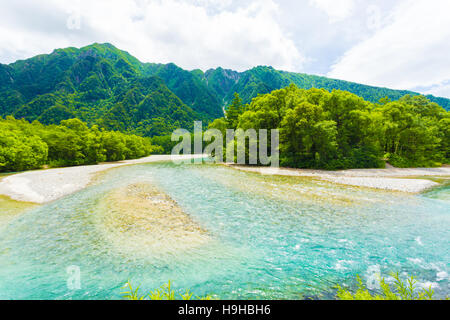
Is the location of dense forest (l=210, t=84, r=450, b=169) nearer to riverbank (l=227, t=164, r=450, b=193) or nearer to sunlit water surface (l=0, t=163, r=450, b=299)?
riverbank (l=227, t=164, r=450, b=193)

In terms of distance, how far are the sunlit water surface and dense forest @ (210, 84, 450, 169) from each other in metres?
19.0

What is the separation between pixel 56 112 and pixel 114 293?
185 meters

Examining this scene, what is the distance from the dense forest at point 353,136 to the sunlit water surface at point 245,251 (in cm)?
1903

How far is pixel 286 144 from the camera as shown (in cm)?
3891

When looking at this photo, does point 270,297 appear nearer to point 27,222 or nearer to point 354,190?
point 27,222

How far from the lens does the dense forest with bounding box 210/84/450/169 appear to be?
34.6 meters

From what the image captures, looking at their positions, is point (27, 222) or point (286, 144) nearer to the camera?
point (27, 222)

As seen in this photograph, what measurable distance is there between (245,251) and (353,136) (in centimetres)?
3832

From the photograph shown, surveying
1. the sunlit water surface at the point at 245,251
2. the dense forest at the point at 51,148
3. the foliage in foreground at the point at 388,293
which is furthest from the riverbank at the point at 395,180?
the dense forest at the point at 51,148

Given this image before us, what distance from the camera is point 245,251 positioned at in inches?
384

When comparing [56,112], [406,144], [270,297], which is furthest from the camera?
[56,112]

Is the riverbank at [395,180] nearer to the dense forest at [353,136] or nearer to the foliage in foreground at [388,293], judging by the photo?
the dense forest at [353,136]
